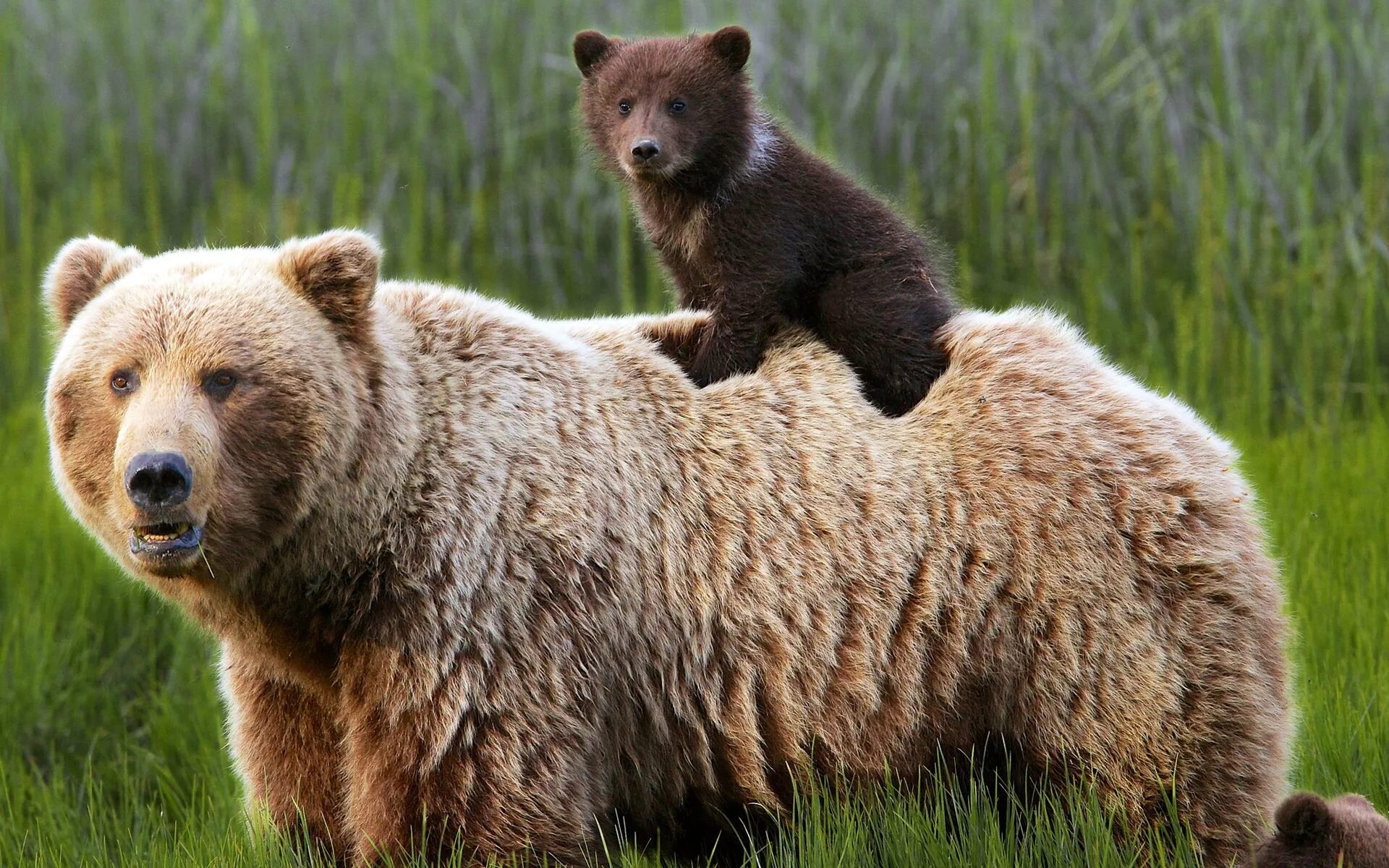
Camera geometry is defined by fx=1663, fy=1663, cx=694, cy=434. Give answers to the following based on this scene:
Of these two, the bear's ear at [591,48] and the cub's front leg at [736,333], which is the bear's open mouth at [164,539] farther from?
the bear's ear at [591,48]

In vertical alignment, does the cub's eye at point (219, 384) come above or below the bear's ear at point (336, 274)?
below

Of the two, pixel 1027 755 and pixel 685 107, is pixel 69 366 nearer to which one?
pixel 685 107

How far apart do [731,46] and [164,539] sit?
259cm

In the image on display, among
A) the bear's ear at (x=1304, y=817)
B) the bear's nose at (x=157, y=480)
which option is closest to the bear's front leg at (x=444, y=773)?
the bear's nose at (x=157, y=480)

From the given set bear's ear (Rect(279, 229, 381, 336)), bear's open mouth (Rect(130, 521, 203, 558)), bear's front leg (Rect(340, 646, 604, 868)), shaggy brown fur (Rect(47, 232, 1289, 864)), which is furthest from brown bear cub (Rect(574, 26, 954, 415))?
bear's open mouth (Rect(130, 521, 203, 558))

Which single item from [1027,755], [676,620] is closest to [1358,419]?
[1027,755]

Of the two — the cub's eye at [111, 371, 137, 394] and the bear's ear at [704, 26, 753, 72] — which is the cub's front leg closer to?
the bear's ear at [704, 26, 753, 72]

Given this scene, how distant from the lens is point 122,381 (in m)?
4.35

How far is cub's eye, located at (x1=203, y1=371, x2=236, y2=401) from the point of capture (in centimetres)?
433

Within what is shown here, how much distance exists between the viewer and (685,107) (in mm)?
5465

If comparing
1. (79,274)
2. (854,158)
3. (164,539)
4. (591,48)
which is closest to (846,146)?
(854,158)

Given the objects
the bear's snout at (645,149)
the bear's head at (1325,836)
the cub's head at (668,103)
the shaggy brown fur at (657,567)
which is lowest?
the bear's head at (1325,836)

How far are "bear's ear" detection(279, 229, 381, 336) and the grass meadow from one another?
3842 millimetres

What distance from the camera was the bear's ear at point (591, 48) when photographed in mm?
5852
